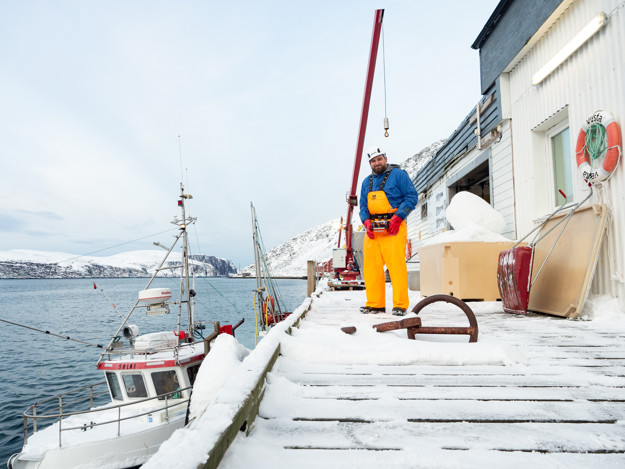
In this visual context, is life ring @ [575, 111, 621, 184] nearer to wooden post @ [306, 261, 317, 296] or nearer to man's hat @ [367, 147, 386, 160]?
man's hat @ [367, 147, 386, 160]

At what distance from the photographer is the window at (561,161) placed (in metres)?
5.69

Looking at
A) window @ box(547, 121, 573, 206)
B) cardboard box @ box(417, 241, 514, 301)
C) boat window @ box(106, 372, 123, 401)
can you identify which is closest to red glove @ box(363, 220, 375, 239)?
cardboard box @ box(417, 241, 514, 301)

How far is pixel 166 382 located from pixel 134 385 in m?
0.70

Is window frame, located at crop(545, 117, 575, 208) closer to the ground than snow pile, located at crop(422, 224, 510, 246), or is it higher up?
higher up

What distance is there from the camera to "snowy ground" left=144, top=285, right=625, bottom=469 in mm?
1144

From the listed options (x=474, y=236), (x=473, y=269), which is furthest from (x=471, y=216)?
(x=473, y=269)

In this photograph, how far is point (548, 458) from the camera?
115cm

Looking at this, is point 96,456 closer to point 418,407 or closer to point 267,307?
point 267,307

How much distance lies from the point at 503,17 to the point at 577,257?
16.7 feet

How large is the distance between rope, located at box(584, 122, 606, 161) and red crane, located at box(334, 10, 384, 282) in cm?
513

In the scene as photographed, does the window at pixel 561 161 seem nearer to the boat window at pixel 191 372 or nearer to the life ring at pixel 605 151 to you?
the life ring at pixel 605 151

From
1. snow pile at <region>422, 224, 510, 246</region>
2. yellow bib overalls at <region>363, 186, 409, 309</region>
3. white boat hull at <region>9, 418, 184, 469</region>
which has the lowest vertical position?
white boat hull at <region>9, 418, 184, 469</region>

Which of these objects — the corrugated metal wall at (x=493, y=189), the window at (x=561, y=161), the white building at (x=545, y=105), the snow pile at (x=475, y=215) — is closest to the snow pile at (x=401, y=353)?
the white building at (x=545, y=105)

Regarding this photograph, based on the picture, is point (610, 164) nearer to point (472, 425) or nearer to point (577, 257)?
point (577, 257)
